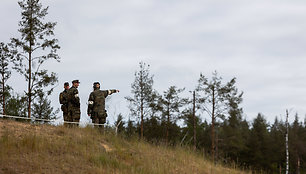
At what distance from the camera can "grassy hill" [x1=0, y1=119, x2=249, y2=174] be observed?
32.8 feet

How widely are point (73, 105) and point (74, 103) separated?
89 mm

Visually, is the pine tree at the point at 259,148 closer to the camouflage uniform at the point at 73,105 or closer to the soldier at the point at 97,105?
the soldier at the point at 97,105

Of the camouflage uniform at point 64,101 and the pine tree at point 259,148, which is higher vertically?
the camouflage uniform at point 64,101

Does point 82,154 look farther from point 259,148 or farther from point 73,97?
point 259,148

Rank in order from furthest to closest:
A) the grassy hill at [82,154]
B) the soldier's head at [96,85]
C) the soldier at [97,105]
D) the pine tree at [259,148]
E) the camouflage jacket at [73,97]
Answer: the pine tree at [259,148] → the soldier's head at [96,85] → the soldier at [97,105] → the camouflage jacket at [73,97] → the grassy hill at [82,154]

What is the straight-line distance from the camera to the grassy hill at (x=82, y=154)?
9984 mm

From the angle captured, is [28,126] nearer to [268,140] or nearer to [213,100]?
[213,100]

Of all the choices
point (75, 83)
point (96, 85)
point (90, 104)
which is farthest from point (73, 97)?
point (96, 85)

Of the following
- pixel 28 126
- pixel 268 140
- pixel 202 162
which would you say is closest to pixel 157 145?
pixel 202 162

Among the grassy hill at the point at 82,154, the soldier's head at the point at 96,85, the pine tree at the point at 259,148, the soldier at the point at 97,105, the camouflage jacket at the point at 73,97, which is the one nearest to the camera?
the grassy hill at the point at 82,154

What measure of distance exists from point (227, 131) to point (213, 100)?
2611 centimetres

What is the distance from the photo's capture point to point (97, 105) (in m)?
14.4

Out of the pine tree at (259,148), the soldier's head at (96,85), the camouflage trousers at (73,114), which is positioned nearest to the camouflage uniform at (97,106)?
the soldier's head at (96,85)

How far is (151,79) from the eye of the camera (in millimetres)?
37281
